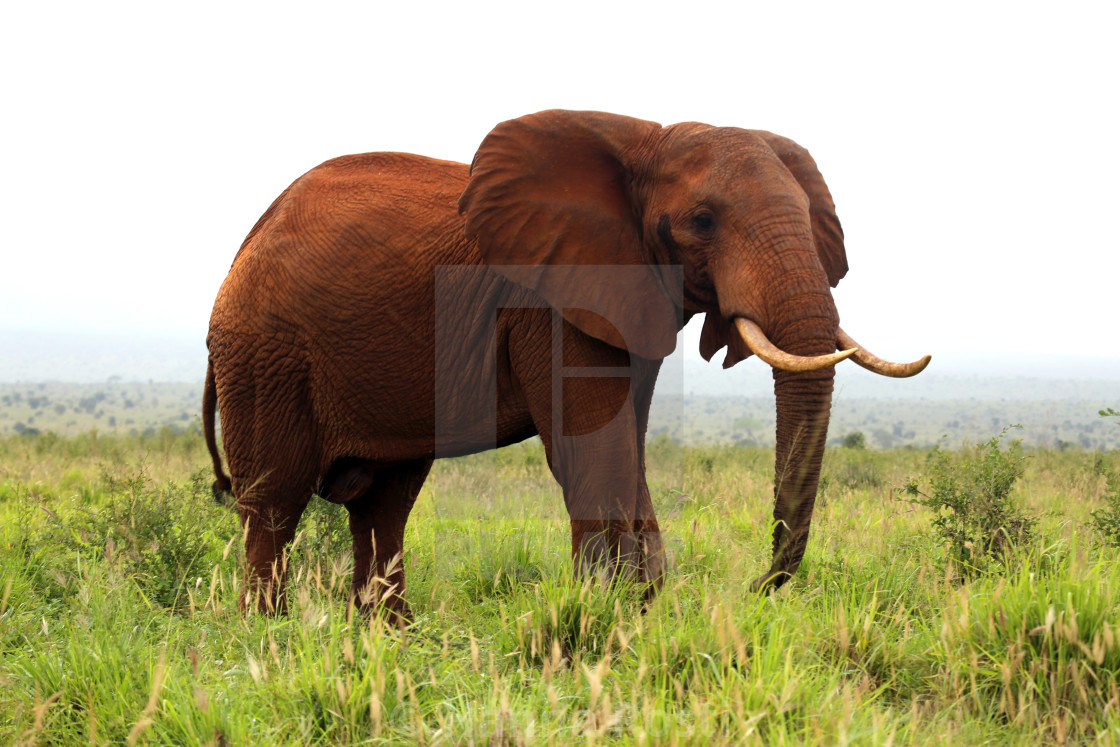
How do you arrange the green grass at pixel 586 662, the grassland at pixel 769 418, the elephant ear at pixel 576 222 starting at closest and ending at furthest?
the green grass at pixel 586 662, the elephant ear at pixel 576 222, the grassland at pixel 769 418

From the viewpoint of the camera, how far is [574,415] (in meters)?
4.00

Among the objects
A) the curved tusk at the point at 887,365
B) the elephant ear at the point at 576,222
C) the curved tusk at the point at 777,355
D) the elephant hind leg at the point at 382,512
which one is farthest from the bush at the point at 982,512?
the elephant hind leg at the point at 382,512

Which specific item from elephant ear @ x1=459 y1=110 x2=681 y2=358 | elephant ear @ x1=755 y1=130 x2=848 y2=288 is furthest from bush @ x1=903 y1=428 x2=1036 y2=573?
elephant ear @ x1=459 y1=110 x2=681 y2=358

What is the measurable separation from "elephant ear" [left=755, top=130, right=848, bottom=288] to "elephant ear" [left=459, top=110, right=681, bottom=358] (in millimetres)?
657

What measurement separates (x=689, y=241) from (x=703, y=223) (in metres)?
0.10

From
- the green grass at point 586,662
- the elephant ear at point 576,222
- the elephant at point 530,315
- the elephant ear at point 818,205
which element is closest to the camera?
the green grass at point 586,662

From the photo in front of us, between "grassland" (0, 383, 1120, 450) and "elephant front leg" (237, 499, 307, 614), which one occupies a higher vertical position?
"elephant front leg" (237, 499, 307, 614)

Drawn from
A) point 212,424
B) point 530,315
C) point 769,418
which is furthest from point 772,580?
point 769,418

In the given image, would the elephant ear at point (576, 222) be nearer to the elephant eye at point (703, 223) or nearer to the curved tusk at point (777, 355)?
the elephant eye at point (703, 223)

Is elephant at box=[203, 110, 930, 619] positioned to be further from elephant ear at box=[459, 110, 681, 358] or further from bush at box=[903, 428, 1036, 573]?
bush at box=[903, 428, 1036, 573]

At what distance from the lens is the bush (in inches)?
182

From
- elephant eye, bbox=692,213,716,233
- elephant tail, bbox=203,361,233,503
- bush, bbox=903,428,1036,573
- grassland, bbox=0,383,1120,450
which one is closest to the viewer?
elephant eye, bbox=692,213,716,233

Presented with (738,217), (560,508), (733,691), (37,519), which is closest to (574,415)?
(738,217)

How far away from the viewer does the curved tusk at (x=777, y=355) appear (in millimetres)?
3242
